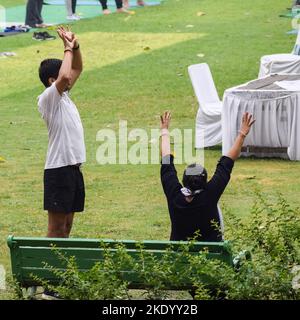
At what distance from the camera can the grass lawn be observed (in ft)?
40.3

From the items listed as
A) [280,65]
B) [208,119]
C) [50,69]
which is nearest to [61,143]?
[50,69]

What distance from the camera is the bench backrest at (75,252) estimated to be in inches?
287

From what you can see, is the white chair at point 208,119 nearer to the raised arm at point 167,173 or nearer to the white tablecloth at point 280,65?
the white tablecloth at point 280,65

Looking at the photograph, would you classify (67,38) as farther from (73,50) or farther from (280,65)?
(280,65)

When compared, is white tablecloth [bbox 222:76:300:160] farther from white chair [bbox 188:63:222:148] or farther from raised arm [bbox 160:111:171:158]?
raised arm [bbox 160:111:171:158]

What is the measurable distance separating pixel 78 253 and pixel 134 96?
1231cm

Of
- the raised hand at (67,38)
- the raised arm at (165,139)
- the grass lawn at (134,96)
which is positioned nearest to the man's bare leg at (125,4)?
the grass lawn at (134,96)

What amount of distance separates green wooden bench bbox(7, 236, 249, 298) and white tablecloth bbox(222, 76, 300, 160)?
707 centimetres

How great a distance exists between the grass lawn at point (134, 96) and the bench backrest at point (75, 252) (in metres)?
1.35

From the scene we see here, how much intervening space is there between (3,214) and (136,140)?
4.27 metres

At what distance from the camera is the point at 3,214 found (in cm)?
1223

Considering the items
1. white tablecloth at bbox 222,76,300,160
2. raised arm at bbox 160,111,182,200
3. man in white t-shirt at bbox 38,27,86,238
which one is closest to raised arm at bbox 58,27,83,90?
man in white t-shirt at bbox 38,27,86,238

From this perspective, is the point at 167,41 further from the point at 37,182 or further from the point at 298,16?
the point at 37,182
